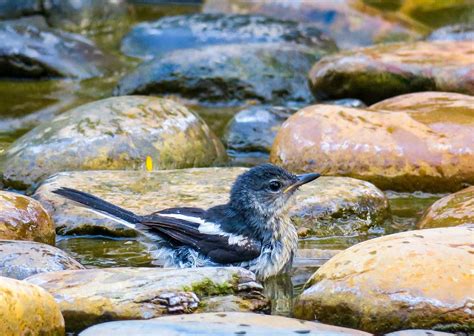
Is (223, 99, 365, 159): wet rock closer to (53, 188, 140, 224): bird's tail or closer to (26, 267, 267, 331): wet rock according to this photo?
(53, 188, 140, 224): bird's tail

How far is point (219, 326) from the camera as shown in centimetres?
491

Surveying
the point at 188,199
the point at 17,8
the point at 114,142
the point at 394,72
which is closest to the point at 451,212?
the point at 188,199

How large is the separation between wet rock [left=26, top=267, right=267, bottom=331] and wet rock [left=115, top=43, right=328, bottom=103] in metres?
6.24

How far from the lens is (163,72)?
Result: 462 inches

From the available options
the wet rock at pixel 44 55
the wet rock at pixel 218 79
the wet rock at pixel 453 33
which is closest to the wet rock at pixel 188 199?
the wet rock at pixel 218 79

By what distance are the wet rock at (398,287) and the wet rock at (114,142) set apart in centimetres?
334

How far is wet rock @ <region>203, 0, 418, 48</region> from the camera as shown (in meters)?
Result: 14.2

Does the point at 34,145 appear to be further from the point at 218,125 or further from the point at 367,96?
the point at 367,96

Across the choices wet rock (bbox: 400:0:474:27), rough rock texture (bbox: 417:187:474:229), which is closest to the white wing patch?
rough rock texture (bbox: 417:187:474:229)

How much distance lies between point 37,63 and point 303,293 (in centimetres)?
780

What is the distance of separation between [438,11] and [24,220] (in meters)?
10.7

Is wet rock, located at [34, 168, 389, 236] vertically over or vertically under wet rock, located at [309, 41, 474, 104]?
under

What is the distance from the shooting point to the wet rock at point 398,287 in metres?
5.14

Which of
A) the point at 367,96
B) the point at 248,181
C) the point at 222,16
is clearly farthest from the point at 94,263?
the point at 222,16
